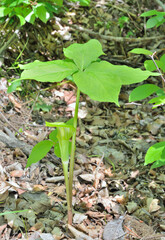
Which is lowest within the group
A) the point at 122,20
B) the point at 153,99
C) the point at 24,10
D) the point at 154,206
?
the point at 154,206

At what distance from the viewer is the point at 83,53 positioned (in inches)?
43.1

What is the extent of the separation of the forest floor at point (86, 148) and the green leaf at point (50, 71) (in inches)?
31.4

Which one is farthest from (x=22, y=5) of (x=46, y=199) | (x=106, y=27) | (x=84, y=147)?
(x=46, y=199)

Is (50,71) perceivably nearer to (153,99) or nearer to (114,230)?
(153,99)

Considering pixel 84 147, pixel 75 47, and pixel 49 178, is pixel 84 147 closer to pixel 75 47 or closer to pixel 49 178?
pixel 49 178

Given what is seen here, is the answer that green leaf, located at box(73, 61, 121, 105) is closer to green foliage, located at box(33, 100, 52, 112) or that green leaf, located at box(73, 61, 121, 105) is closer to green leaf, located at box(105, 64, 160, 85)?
green leaf, located at box(105, 64, 160, 85)

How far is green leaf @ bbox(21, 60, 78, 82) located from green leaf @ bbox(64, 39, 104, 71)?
0.10 ft

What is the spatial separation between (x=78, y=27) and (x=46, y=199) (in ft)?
7.65

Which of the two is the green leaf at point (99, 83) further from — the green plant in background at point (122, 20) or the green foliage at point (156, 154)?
the green plant in background at point (122, 20)

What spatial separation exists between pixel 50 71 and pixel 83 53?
8.0 inches

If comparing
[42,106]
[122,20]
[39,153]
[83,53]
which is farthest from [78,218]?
[122,20]

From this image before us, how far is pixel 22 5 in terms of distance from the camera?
8.23 ft

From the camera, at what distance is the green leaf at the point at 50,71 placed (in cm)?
92

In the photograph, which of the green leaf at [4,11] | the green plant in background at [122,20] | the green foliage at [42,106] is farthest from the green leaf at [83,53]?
the green plant in background at [122,20]
